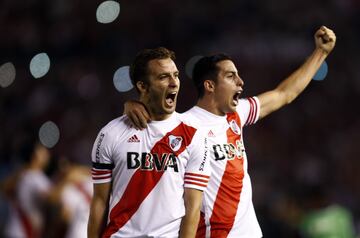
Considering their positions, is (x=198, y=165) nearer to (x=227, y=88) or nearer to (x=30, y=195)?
(x=227, y=88)

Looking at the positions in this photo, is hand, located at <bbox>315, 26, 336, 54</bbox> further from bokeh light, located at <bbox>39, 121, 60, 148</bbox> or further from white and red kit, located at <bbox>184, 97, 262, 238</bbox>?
bokeh light, located at <bbox>39, 121, 60, 148</bbox>

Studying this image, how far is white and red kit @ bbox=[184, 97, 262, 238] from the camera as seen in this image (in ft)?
21.2

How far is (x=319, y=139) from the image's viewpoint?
55.1 feet

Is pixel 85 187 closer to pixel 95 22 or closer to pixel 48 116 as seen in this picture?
pixel 48 116

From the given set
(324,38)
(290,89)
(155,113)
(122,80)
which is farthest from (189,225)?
(122,80)

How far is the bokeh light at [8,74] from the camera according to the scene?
1898cm

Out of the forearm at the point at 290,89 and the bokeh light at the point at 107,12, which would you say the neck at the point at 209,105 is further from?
the bokeh light at the point at 107,12

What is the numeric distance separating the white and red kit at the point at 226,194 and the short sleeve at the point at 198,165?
0.59 m

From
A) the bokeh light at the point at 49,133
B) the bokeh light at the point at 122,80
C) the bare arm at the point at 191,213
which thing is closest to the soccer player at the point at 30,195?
the bare arm at the point at 191,213

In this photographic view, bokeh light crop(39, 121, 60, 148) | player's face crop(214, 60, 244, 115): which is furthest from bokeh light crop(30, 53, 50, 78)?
player's face crop(214, 60, 244, 115)

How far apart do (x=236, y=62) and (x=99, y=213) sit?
12162 mm

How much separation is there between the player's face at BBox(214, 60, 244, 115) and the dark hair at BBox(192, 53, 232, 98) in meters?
0.04

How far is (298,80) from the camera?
7148mm

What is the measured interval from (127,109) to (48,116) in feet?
40.6
